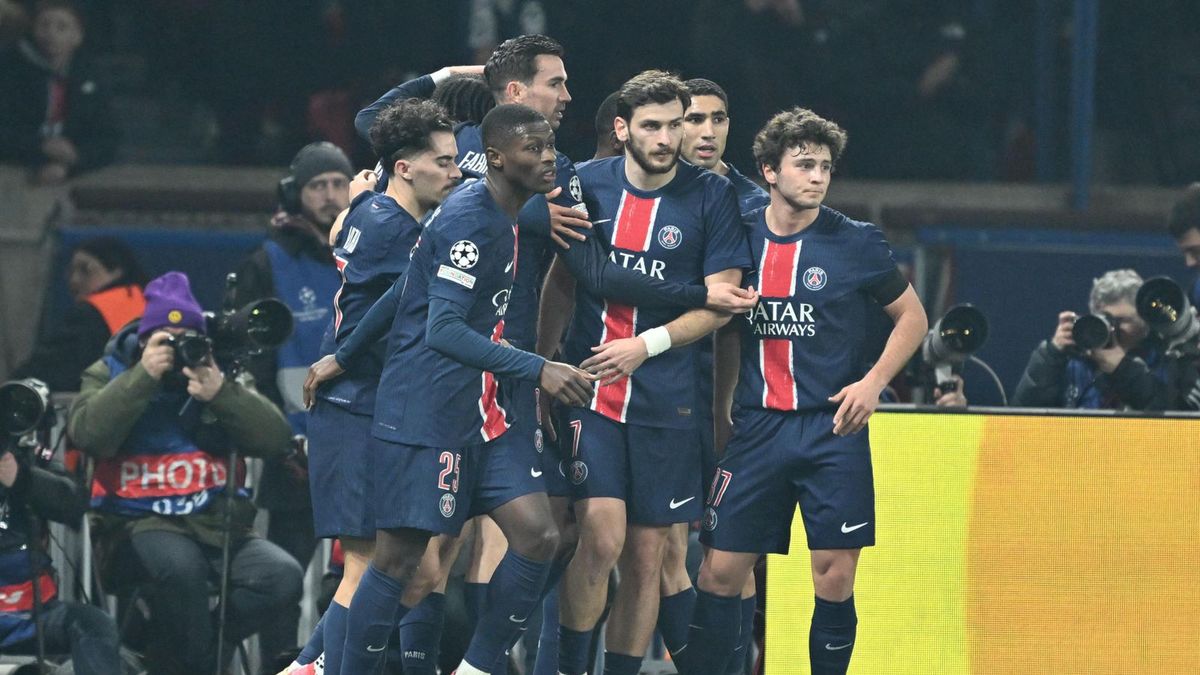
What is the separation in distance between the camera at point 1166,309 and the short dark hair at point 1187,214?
106 cm

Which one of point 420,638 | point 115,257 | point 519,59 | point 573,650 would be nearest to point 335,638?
point 420,638

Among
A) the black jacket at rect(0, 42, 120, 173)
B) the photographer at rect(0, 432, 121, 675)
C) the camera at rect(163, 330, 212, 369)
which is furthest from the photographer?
the black jacket at rect(0, 42, 120, 173)

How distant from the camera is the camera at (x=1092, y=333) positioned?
27.2ft

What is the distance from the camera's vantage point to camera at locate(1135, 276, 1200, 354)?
8070 millimetres

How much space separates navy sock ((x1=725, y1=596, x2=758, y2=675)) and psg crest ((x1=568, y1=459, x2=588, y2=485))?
35.2 inches

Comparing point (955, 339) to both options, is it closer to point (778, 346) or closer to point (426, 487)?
point (778, 346)

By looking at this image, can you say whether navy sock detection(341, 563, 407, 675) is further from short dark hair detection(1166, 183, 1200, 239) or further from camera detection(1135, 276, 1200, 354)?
short dark hair detection(1166, 183, 1200, 239)

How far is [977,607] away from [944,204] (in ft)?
20.4

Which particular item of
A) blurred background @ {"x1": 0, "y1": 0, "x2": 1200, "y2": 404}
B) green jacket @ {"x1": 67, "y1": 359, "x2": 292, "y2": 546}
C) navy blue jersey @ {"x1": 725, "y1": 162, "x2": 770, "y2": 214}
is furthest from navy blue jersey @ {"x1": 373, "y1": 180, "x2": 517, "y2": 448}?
blurred background @ {"x1": 0, "y1": 0, "x2": 1200, "y2": 404}

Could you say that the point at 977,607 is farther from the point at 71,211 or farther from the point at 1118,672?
the point at 71,211

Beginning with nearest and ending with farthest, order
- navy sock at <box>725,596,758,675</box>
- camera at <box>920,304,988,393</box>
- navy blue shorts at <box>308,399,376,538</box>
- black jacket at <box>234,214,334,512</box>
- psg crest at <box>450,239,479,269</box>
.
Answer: psg crest at <box>450,239,479,269</box> < navy blue shorts at <box>308,399,376,538</box> < navy sock at <box>725,596,758,675</box> < camera at <box>920,304,988,393</box> < black jacket at <box>234,214,334,512</box>

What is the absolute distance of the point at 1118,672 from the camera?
24.4ft

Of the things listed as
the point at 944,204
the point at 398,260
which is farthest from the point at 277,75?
the point at 398,260

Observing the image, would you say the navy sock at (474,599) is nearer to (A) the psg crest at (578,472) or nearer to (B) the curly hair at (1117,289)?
(A) the psg crest at (578,472)
